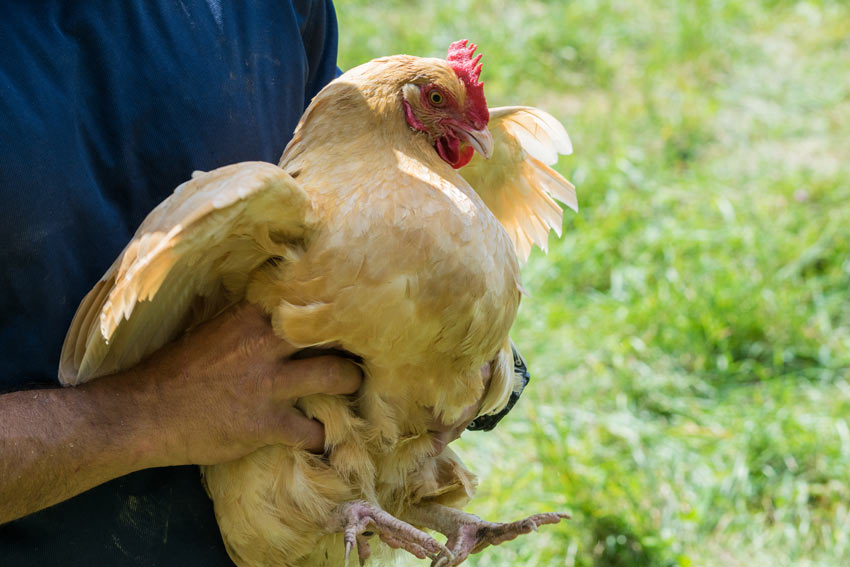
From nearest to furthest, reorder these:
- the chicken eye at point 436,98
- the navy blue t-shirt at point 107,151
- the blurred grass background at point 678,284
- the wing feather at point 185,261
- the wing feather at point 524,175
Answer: the wing feather at point 185,261 < the navy blue t-shirt at point 107,151 < the chicken eye at point 436,98 < the wing feather at point 524,175 < the blurred grass background at point 678,284

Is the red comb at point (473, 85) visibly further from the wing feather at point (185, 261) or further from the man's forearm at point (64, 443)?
the man's forearm at point (64, 443)

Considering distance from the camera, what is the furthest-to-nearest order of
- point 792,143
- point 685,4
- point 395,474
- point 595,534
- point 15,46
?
point 685,4, point 792,143, point 595,534, point 395,474, point 15,46

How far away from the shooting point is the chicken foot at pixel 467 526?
210cm

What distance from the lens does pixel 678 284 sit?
Answer: 174 inches

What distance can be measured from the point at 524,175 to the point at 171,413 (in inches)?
44.9

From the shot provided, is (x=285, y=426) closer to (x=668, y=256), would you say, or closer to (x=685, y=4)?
(x=668, y=256)

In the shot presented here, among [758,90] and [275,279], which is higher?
[275,279]

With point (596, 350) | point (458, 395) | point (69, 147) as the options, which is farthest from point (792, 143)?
point (69, 147)

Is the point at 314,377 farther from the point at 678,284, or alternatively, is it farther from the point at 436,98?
the point at 678,284

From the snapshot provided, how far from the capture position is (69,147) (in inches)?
67.3

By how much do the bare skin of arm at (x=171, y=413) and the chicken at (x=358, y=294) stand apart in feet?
0.15

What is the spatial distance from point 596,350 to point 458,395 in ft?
8.06

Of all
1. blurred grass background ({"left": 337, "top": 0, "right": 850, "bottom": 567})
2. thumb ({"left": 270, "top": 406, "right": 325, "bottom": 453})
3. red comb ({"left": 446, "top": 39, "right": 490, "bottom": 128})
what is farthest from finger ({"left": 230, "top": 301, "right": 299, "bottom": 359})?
blurred grass background ({"left": 337, "top": 0, "right": 850, "bottom": 567})

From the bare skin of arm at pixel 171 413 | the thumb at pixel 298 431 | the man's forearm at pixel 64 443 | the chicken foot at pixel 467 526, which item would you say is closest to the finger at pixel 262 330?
the bare skin of arm at pixel 171 413
